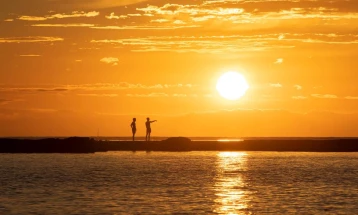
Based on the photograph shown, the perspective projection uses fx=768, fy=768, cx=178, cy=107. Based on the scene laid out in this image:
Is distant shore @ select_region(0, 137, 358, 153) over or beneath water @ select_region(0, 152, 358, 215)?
over

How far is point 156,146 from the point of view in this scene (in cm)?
10169

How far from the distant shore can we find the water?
14.6m

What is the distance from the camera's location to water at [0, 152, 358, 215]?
4131 centimetres

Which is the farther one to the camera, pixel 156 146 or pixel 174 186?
pixel 156 146

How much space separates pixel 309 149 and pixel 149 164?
136 feet

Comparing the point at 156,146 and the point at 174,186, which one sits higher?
the point at 156,146

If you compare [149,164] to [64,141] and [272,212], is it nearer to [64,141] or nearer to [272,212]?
[64,141]

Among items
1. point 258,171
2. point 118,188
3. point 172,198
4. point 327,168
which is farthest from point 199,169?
point 172,198

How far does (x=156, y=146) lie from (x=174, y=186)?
4839 cm

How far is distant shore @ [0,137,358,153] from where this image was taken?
319ft

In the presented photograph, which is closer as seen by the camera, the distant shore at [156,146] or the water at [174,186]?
the water at [174,186]

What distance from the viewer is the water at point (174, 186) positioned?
41312mm

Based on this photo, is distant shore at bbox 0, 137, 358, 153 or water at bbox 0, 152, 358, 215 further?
distant shore at bbox 0, 137, 358, 153

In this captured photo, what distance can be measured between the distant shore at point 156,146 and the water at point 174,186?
14.6 meters
